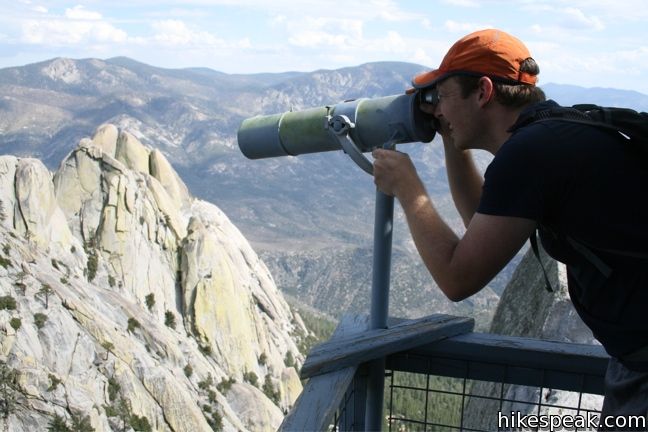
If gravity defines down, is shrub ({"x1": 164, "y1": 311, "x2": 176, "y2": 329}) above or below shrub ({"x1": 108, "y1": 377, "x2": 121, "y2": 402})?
below

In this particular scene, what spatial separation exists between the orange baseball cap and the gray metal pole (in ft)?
2.29

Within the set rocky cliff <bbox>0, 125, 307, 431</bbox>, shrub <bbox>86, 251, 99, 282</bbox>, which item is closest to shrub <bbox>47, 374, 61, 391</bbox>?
rocky cliff <bbox>0, 125, 307, 431</bbox>

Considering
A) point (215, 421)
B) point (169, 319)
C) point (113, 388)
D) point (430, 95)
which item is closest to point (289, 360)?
point (169, 319)

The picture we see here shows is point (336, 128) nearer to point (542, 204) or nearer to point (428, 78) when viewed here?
point (428, 78)

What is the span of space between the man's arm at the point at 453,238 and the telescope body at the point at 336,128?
294mm

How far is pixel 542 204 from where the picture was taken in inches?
91.4

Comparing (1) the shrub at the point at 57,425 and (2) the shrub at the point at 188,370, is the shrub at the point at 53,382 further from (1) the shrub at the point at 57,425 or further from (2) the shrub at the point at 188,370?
(2) the shrub at the point at 188,370

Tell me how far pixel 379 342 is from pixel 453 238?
775 millimetres

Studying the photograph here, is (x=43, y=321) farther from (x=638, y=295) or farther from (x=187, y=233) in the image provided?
(x=638, y=295)

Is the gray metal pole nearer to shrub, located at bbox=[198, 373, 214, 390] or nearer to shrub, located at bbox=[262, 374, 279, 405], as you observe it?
shrub, located at bbox=[198, 373, 214, 390]

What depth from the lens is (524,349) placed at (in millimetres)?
3326

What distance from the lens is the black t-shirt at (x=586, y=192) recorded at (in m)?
2.29

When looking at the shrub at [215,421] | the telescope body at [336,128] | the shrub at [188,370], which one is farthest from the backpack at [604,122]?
the shrub at [188,370]

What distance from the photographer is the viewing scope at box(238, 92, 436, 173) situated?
123 inches
